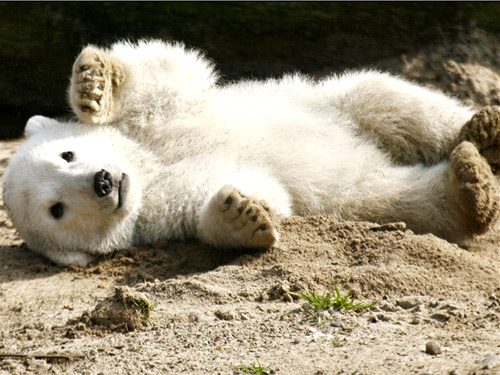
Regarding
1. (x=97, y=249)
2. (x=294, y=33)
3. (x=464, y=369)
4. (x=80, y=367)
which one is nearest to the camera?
(x=464, y=369)

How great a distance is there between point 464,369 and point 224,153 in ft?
8.73

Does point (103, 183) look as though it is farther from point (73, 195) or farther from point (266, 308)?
point (266, 308)

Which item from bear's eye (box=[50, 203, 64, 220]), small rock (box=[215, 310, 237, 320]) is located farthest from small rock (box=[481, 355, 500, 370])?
bear's eye (box=[50, 203, 64, 220])

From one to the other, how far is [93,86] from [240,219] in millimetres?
1445

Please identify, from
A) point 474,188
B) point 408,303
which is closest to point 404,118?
point 474,188

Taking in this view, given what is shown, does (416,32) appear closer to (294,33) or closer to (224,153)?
(294,33)

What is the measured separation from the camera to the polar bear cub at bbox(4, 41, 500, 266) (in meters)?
4.39

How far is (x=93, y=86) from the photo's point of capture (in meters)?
4.61

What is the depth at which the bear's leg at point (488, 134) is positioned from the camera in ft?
15.2

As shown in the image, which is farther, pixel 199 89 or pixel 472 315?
pixel 199 89

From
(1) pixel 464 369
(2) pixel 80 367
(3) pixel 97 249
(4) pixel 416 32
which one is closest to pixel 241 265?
(3) pixel 97 249

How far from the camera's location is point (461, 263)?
397 cm

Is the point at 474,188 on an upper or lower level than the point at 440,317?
upper

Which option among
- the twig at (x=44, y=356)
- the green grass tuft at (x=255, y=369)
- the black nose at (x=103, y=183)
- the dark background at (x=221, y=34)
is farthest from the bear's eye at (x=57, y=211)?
the dark background at (x=221, y=34)
